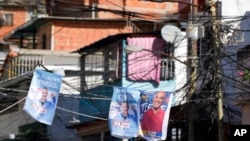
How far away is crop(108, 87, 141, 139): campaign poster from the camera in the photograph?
14836 millimetres

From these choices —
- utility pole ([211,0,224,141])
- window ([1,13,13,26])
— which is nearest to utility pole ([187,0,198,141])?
utility pole ([211,0,224,141])

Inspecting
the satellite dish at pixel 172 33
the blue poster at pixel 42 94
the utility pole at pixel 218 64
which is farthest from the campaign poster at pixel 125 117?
the satellite dish at pixel 172 33

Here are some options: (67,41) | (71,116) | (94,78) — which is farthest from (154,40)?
(67,41)

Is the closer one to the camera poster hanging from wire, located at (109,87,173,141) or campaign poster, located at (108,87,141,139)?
poster hanging from wire, located at (109,87,173,141)

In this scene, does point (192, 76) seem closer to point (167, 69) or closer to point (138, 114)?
point (138, 114)

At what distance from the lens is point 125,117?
14.9 meters

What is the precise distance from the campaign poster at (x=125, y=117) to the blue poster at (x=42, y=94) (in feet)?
4.32

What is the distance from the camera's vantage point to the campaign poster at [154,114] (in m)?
14.5

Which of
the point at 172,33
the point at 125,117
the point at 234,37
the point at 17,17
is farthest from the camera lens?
the point at 17,17

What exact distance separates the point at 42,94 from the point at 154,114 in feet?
7.94

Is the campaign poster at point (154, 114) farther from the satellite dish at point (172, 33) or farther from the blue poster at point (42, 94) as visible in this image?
the satellite dish at point (172, 33)

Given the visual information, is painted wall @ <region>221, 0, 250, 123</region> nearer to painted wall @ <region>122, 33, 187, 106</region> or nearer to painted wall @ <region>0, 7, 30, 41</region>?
painted wall @ <region>122, 33, 187, 106</region>

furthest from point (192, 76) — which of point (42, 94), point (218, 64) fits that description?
point (42, 94)

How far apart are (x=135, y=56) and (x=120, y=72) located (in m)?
0.64
